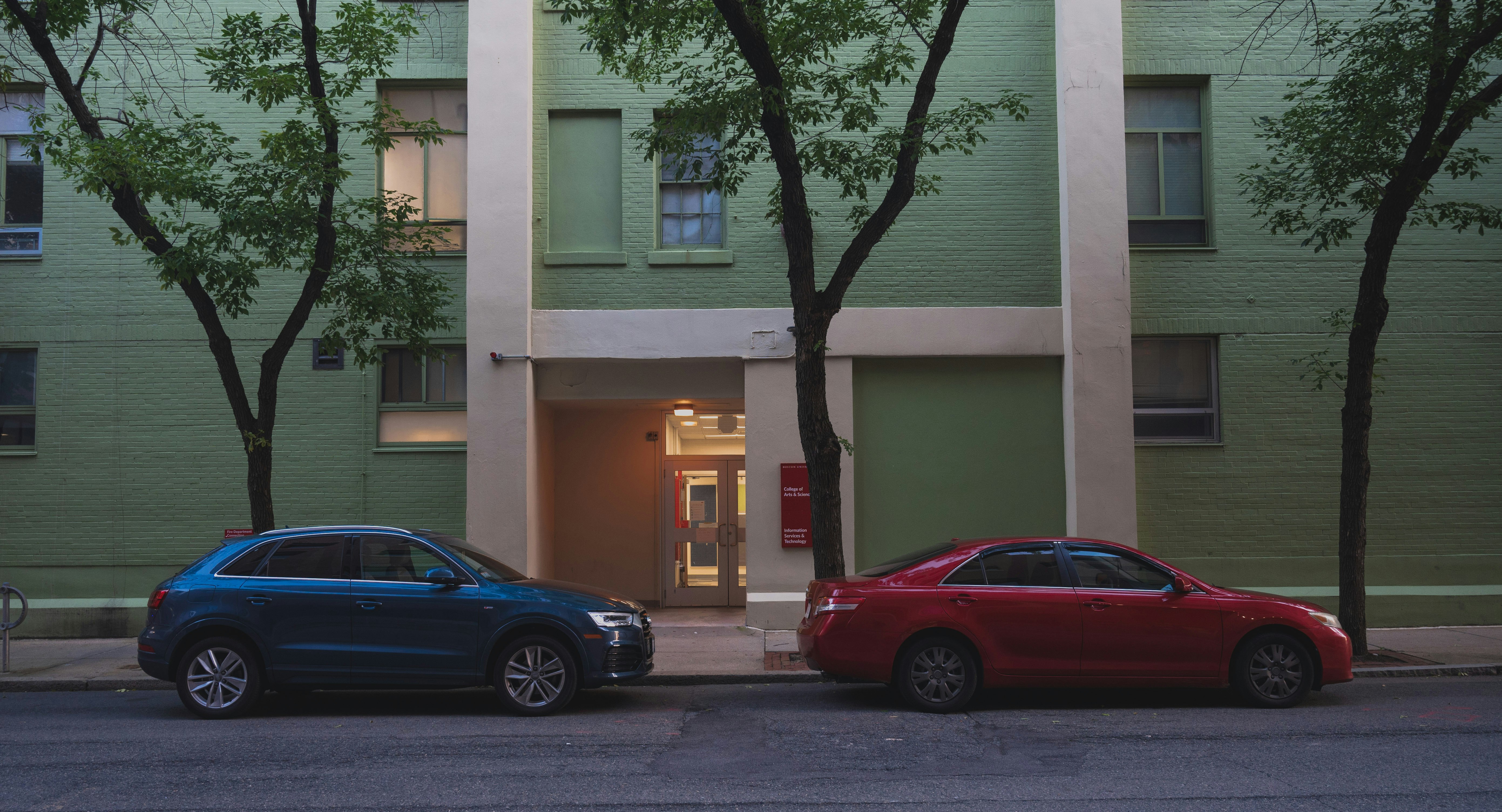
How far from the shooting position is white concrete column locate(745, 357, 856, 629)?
1359cm

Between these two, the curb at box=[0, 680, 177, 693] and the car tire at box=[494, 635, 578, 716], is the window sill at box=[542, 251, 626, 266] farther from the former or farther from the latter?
the curb at box=[0, 680, 177, 693]

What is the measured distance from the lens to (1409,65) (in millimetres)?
10445

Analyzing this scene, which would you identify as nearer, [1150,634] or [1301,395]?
[1150,634]

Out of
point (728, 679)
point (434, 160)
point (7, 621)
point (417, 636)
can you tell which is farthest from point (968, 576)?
point (7, 621)

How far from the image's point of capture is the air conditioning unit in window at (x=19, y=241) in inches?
557

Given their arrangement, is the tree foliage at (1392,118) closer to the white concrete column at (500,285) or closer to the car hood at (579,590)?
the car hood at (579,590)

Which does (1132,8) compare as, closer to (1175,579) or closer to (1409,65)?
(1409,65)

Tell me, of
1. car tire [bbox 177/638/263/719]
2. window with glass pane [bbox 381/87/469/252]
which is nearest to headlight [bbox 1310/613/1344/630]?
car tire [bbox 177/638/263/719]

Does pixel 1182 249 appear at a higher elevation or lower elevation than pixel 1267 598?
higher

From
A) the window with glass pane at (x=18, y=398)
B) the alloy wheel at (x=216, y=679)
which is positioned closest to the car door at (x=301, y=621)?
the alloy wheel at (x=216, y=679)

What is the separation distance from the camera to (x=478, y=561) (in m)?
9.34

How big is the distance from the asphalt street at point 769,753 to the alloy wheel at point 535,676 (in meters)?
0.24

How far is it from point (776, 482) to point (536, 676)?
217 inches

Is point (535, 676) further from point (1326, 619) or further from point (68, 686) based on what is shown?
point (1326, 619)
